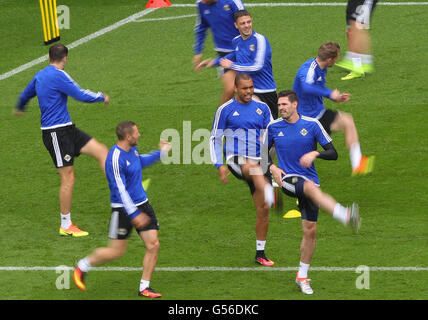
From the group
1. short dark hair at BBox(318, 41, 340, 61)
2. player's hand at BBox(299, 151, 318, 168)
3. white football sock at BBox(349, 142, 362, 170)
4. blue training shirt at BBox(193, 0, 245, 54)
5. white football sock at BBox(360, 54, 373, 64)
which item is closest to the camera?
player's hand at BBox(299, 151, 318, 168)

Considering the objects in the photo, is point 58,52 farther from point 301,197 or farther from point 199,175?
point 301,197

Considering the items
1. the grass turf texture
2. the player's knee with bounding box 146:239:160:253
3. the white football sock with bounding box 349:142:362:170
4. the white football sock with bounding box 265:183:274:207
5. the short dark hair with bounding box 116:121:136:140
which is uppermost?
the short dark hair with bounding box 116:121:136:140

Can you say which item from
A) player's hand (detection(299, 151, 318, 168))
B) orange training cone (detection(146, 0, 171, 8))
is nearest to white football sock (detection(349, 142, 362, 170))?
player's hand (detection(299, 151, 318, 168))

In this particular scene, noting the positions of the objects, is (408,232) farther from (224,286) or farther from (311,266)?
(224,286)

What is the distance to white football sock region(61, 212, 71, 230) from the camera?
12.9 metres

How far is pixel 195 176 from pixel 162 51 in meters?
6.58

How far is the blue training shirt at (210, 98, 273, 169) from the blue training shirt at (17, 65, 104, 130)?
6.62 ft

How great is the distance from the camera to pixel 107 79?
19.7 meters

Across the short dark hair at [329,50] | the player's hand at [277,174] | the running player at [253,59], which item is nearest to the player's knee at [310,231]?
the player's hand at [277,174]

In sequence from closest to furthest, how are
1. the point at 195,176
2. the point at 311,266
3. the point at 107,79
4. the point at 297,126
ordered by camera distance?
1. the point at 297,126
2. the point at 311,266
3. the point at 195,176
4. the point at 107,79

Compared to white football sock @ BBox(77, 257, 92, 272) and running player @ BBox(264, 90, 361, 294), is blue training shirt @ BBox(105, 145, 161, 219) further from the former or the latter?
running player @ BBox(264, 90, 361, 294)

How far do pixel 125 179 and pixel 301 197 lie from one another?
195 centimetres

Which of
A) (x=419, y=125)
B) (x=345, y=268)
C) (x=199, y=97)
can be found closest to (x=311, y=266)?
(x=345, y=268)

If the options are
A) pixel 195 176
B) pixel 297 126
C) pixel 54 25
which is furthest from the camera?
pixel 54 25
